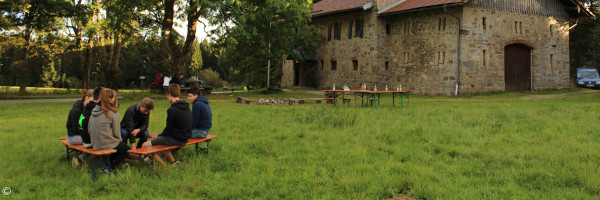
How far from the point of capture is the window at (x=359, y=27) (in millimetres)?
28312

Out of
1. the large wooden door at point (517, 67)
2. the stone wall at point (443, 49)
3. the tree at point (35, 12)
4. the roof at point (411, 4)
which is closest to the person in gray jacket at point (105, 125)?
the tree at point (35, 12)

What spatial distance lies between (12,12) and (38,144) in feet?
62.3

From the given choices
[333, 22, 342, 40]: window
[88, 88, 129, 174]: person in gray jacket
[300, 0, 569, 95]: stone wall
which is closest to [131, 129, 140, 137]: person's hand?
[88, 88, 129, 174]: person in gray jacket

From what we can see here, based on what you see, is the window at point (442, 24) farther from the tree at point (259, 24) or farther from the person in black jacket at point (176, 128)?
the person in black jacket at point (176, 128)

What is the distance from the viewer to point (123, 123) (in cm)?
647

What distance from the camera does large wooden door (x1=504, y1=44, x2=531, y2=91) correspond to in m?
24.9

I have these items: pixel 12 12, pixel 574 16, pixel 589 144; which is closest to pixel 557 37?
pixel 574 16

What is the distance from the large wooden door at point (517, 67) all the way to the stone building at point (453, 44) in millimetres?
62

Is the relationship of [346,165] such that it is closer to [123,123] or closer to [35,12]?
[123,123]

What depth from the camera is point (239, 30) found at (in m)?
19.9

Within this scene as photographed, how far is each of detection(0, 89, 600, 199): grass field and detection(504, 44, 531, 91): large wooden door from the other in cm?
1678

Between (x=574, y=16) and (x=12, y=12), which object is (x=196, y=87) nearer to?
(x=12, y=12)

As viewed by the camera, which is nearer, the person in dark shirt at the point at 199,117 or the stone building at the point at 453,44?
the person in dark shirt at the point at 199,117

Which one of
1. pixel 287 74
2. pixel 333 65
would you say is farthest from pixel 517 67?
pixel 287 74
